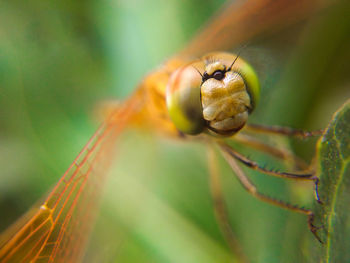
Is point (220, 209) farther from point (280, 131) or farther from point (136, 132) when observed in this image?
point (136, 132)

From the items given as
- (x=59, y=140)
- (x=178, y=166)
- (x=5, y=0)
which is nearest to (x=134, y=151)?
(x=178, y=166)

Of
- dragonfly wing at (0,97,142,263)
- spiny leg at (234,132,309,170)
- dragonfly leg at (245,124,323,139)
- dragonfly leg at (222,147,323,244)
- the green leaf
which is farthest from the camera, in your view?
spiny leg at (234,132,309,170)

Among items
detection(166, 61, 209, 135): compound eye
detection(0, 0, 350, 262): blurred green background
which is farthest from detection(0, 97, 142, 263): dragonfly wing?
detection(166, 61, 209, 135): compound eye

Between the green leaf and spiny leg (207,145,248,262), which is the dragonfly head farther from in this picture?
spiny leg (207,145,248,262)

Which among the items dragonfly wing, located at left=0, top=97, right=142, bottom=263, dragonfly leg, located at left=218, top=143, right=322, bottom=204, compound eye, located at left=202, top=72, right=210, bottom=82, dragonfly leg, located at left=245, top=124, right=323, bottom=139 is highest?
dragonfly leg, located at left=245, top=124, right=323, bottom=139

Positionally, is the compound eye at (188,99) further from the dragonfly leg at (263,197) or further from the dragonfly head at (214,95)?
the dragonfly leg at (263,197)

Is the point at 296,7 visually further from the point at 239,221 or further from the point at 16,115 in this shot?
the point at 16,115

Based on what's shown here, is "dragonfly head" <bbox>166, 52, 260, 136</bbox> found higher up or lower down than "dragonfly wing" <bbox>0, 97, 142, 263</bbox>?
higher up
